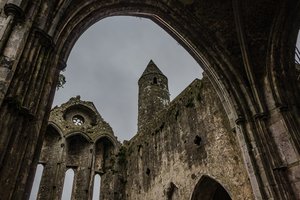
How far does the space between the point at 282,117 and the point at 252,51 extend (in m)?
1.91

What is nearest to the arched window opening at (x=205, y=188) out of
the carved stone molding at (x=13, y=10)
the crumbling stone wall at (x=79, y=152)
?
the crumbling stone wall at (x=79, y=152)

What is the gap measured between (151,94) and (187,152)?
7.22 meters

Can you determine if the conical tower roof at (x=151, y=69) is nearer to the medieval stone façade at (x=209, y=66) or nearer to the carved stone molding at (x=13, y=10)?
the medieval stone façade at (x=209, y=66)

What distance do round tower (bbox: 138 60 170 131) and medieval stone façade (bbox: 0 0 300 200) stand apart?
7.11 metres

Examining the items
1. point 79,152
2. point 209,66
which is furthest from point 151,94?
point 209,66

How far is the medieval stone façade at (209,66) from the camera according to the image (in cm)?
299

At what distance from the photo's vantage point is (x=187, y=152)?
873 cm

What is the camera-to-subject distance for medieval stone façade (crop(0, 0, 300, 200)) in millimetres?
2988

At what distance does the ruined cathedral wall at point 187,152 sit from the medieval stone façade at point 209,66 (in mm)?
759

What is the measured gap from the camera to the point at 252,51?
668 centimetres

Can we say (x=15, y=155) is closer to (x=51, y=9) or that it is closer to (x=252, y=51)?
(x=51, y=9)

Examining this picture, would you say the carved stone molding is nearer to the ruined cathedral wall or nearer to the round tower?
the ruined cathedral wall

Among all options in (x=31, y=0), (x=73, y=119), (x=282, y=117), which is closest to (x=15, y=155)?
(x=31, y=0)

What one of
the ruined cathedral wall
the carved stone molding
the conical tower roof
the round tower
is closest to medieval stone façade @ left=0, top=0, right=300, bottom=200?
the carved stone molding
